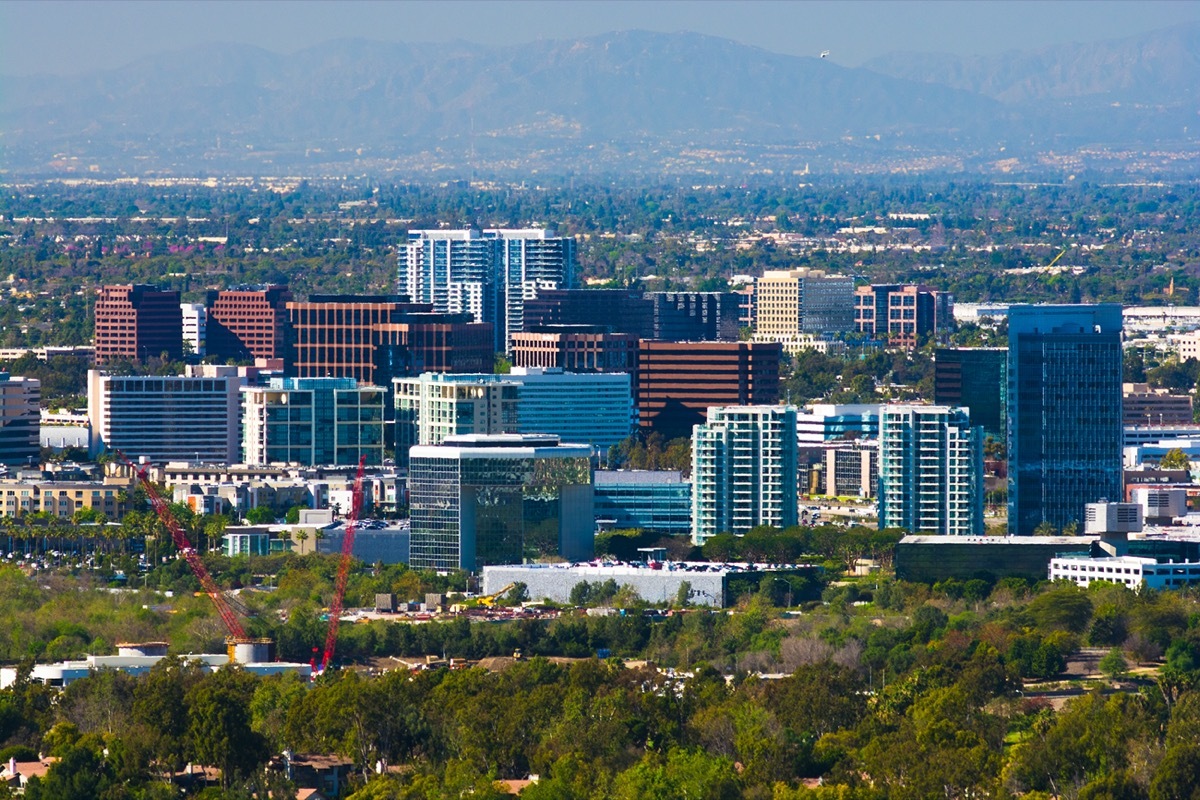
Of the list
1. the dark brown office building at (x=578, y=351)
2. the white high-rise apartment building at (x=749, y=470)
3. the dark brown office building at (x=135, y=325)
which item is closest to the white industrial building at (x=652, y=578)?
the white high-rise apartment building at (x=749, y=470)

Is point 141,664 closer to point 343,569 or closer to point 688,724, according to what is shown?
point 688,724

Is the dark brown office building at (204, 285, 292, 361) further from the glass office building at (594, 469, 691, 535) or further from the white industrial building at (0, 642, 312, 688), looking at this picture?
the white industrial building at (0, 642, 312, 688)

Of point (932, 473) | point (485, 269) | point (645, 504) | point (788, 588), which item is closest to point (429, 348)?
point (645, 504)

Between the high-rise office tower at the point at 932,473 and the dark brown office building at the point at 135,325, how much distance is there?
52485 millimetres

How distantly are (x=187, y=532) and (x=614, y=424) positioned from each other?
19364 millimetres

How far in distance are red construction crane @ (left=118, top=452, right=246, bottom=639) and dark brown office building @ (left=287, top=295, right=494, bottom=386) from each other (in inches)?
694

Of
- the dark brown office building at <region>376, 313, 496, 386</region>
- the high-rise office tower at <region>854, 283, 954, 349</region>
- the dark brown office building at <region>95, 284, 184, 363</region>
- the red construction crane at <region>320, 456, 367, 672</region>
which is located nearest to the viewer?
the red construction crane at <region>320, 456, 367, 672</region>

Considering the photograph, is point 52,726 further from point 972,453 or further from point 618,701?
point 972,453

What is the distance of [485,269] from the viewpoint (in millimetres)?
152625

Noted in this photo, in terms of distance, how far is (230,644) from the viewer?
64000mm

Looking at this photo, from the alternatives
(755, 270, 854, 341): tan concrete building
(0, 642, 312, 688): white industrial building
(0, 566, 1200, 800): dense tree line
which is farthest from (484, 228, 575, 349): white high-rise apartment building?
(0, 642, 312, 688): white industrial building

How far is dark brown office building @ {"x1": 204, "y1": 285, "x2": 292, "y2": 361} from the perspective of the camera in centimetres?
13400

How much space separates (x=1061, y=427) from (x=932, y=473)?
390 cm

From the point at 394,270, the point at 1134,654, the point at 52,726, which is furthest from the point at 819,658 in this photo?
the point at 394,270
